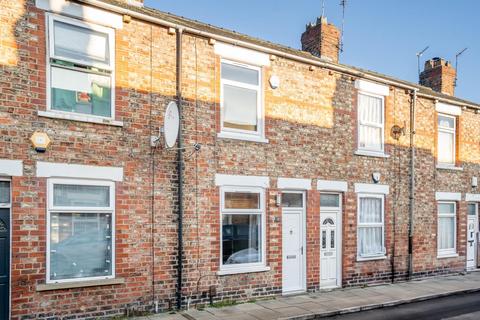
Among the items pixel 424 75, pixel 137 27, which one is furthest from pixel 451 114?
pixel 137 27

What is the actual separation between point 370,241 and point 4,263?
9.50m

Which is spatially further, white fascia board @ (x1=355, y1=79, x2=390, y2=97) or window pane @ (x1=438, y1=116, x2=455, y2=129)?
window pane @ (x1=438, y1=116, x2=455, y2=129)

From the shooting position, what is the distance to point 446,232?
1482 cm

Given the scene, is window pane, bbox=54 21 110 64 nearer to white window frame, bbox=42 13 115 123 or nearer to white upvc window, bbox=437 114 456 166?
white window frame, bbox=42 13 115 123

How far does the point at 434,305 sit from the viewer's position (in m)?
10.6

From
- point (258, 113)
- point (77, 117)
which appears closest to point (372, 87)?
point (258, 113)

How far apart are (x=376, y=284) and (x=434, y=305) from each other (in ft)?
6.70

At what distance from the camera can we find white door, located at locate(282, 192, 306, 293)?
1083cm

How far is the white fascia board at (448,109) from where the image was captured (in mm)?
14538

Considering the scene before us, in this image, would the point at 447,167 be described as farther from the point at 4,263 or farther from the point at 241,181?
the point at 4,263

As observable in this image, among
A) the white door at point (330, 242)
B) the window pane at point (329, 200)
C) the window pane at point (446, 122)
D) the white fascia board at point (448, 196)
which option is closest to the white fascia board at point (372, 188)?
the window pane at point (329, 200)

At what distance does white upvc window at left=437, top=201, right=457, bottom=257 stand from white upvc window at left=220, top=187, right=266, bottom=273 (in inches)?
295

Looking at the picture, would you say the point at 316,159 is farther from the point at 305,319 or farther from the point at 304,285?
the point at 305,319

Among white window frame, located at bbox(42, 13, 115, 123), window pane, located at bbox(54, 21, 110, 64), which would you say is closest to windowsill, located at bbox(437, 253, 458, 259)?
white window frame, located at bbox(42, 13, 115, 123)
